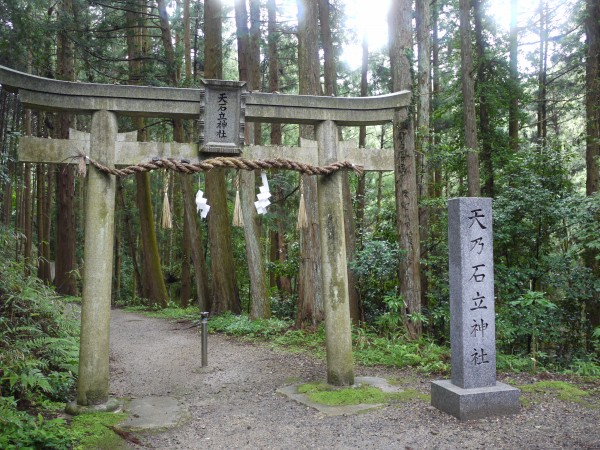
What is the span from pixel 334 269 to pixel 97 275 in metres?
2.87

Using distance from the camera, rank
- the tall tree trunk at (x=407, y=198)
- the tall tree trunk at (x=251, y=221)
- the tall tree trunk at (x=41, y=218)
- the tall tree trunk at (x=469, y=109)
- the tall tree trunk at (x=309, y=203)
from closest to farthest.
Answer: the tall tree trunk at (x=407, y=198) → the tall tree trunk at (x=309, y=203) → the tall tree trunk at (x=469, y=109) → the tall tree trunk at (x=251, y=221) → the tall tree trunk at (x=41, y=218)

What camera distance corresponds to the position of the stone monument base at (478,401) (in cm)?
503

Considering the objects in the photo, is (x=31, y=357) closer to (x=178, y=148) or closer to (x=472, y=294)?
(x=178, y=148)

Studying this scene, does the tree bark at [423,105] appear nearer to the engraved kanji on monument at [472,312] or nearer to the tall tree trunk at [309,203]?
the tall tree trunk at [309,203]

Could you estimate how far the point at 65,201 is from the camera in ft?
52.1

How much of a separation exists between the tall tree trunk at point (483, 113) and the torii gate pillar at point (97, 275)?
10.8m

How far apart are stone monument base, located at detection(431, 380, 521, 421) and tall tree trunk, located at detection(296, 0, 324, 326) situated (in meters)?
4.98

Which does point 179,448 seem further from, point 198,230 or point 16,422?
point 198,230

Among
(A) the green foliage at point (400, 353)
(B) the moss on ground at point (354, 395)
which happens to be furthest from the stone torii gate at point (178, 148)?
(A) the green foliage at point (400, 353)

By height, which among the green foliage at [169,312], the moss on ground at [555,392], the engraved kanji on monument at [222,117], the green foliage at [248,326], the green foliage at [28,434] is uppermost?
the engraved kanji on monument at [222,117]

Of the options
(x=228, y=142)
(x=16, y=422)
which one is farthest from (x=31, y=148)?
(x=16, y=422)

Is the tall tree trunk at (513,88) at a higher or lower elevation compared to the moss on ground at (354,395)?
higher

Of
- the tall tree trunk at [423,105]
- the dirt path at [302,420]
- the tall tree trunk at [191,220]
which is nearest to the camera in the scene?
the dirt path at [302,420]

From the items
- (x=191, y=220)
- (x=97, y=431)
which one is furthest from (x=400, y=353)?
(x=191, y=220)
